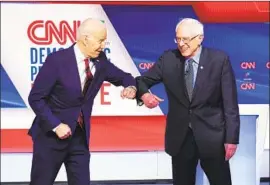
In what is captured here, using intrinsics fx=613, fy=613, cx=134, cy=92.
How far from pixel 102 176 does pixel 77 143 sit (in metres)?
→ 1.78

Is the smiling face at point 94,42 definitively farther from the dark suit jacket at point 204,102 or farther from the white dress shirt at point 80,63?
the dark suit jacket at point 204,102

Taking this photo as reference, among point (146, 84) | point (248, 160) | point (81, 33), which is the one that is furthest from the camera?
point (248, 160)

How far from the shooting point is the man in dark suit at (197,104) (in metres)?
3.12

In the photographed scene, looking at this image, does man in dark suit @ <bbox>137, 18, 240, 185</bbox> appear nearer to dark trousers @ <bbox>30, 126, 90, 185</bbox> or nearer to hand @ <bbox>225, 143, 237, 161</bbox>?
hand @ <bbox>225, 143, 237, 161</bbox>

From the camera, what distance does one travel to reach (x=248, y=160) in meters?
4.16

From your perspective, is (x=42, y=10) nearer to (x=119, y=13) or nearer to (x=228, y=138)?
(x=119, y=13)

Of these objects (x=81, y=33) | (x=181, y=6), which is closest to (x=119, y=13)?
(x=181, y=6)

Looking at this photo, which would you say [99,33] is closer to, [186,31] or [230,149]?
[186,31]

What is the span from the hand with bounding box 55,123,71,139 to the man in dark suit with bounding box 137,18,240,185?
441mm

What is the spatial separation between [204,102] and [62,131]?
0.74m

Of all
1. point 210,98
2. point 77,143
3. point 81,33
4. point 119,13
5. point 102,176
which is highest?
point 119,13

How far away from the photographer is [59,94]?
10.4 feet

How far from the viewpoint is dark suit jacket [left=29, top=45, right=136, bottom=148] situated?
3.10 metres

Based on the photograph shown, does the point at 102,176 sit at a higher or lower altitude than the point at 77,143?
lower
